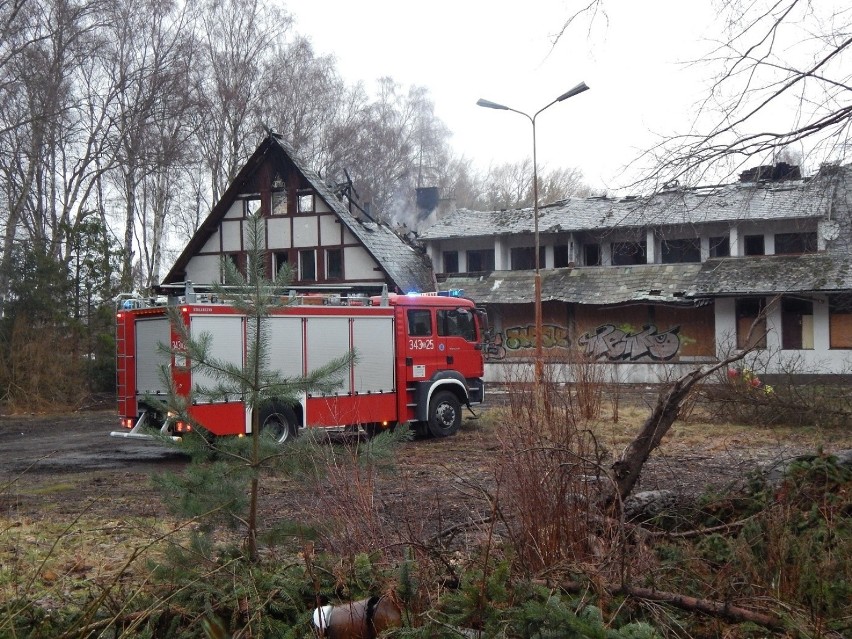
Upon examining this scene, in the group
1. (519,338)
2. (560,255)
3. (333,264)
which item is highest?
(560,255)

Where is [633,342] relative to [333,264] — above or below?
below

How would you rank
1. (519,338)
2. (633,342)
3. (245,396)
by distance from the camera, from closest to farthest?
(245,396) → (633,342) → (519,338)

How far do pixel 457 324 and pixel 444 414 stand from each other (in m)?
1.73

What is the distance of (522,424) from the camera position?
17.9 feet

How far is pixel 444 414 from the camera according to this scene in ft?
54.5

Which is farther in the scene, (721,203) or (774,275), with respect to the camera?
(774,275)

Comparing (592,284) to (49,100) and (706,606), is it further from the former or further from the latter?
(706,606)

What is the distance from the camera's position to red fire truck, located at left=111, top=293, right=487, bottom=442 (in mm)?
13953

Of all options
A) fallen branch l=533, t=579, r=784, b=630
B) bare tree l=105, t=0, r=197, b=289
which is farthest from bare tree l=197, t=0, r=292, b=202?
fallen branch l=533, t=579, r=784, b=630

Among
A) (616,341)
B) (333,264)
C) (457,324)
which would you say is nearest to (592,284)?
(616,341)

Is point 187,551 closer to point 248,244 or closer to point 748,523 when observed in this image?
point 248,244

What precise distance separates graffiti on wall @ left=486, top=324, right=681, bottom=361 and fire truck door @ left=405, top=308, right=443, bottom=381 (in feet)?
54.9

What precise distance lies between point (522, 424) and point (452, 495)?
11.1 ft

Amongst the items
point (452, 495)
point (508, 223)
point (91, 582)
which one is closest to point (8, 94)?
point (508, 223)
